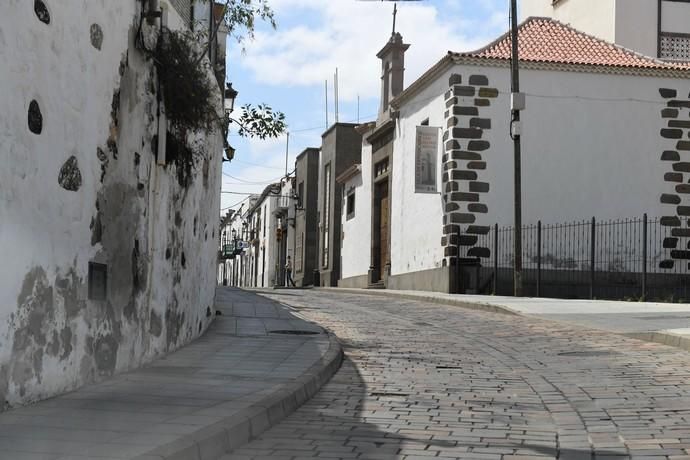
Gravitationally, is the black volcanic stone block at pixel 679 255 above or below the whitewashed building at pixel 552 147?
below

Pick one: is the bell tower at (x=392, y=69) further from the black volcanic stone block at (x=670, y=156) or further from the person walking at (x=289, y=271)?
the person walking at (x=289, y=271)

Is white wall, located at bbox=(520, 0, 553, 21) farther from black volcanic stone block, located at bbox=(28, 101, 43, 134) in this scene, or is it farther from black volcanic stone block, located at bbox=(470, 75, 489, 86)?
black volcanic stone block, located at bbox=(28, 101, 43, 134)

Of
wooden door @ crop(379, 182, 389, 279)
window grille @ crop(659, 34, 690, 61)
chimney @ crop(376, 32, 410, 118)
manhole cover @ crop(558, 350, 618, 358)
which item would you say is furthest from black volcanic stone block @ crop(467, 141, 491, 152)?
manhole cover @ crop(558, 350, 618, 358)

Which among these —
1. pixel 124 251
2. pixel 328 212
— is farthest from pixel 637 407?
pixel 328 212

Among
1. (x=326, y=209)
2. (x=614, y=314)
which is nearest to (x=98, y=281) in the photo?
(x=614, y=314)

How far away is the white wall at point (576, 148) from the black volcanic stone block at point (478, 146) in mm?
135

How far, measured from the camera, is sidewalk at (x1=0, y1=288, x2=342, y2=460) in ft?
16.2

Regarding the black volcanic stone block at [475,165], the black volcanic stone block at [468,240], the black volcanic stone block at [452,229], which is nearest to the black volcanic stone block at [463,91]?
the black volcanic stone block at [475,165]

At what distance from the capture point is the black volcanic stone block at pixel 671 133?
24859mm

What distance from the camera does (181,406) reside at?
6238 mm

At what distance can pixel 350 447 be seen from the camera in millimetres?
5781

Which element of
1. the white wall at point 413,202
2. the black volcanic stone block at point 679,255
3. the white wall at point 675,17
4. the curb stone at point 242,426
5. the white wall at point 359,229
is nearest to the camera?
the curb stone at point 242,426

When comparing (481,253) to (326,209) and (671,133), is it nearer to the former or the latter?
(671,133)

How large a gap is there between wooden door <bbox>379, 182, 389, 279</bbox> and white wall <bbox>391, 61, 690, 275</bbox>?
665cm
